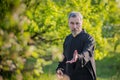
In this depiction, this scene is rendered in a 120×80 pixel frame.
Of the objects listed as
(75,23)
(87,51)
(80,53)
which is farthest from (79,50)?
(75,23)

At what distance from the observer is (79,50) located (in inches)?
245

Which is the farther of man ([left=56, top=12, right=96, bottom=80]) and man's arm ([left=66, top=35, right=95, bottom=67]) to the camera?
man ([left=56, top=12, right=96, bottom=80])

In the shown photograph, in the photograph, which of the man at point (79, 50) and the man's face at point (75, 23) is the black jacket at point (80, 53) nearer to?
the man at point (79, 50)

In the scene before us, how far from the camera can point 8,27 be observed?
6.54 feet

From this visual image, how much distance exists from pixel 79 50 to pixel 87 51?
0.24 meters

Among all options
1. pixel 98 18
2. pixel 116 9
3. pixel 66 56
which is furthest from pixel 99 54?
pixel 116 9

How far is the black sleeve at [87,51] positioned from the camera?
19.0 feet

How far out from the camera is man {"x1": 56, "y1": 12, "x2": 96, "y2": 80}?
19.7ft

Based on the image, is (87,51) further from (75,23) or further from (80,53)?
(75,23)

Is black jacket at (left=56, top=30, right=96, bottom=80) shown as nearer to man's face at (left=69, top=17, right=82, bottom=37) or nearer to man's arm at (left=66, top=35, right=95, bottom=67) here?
man's arm at (left=66, top=35, right=95, bottom=67)

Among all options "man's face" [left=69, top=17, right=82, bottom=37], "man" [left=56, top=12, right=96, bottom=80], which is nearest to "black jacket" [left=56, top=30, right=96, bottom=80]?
"man" [left=56, top=12, right=96, bottom=80]

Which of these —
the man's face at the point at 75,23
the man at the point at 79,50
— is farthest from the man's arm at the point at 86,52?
the man's face at the point at 75,23

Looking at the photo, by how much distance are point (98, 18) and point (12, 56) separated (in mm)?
14203

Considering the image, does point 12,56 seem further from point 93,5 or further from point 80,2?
point 93,5
